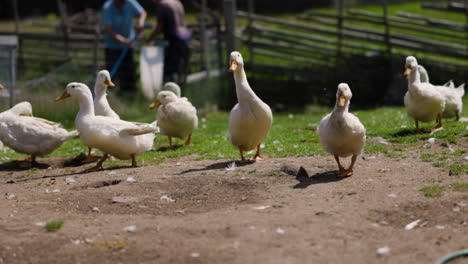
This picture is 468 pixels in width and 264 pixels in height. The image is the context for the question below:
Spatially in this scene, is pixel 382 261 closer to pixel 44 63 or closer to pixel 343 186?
pixel 343 186

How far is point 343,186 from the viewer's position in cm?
738

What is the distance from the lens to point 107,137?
8.73m

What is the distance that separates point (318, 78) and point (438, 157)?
9.73m

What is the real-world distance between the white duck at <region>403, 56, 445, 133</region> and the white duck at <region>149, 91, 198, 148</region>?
11.6 feet

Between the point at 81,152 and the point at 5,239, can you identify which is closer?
the point at 5,239

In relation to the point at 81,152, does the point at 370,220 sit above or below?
above

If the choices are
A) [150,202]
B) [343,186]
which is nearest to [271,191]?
[343,186]

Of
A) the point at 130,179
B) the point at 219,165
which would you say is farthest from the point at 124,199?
the point at 219,165

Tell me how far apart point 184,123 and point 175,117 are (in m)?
0.18

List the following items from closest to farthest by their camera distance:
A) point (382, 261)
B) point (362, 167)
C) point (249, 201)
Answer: point (382, 261), point (249, 201), point (362, 167)

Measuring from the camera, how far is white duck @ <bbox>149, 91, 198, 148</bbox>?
10.8 meters

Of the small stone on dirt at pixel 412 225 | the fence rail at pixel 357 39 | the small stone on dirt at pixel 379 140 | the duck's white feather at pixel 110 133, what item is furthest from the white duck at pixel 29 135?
the fence rail at pixel 357 39

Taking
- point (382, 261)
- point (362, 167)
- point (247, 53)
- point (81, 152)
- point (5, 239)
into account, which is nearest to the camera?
point (382, 261)

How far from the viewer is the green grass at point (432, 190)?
6875 millimetres
